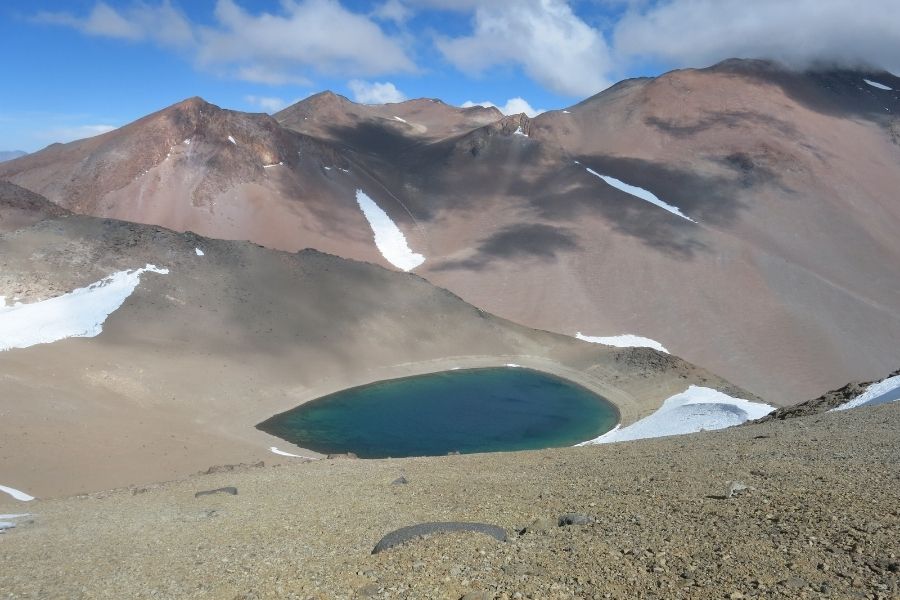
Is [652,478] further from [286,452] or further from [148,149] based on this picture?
[148,149]

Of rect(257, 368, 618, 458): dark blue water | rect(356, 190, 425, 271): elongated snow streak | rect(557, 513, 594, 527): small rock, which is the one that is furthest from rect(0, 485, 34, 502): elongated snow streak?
rect(356, 190, 425, 271): elongated snow streak

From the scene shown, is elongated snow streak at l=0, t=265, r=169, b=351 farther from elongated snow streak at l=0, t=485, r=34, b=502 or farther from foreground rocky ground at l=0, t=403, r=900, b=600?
foreground rocky ground at l=0, t=403, r=900, b=600

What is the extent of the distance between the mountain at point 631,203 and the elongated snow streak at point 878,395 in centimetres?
2250

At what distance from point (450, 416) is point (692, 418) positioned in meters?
12.9

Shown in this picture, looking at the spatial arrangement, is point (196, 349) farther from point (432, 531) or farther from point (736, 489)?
point (736, 489)

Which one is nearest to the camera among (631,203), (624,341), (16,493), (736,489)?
(736,489)

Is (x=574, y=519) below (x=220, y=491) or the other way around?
the other way around

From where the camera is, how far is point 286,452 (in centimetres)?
2867

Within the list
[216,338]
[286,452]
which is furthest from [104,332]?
[286,452]

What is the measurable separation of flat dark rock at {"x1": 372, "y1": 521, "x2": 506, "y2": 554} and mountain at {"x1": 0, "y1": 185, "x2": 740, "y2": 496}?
1733cm

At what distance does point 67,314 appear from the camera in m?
33.9

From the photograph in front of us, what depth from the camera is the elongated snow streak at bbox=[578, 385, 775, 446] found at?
29688mm

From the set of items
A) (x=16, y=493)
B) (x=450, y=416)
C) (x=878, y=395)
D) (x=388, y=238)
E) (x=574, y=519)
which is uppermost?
(x=388, y=238)

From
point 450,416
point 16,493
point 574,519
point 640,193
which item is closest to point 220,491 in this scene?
point 574,519
